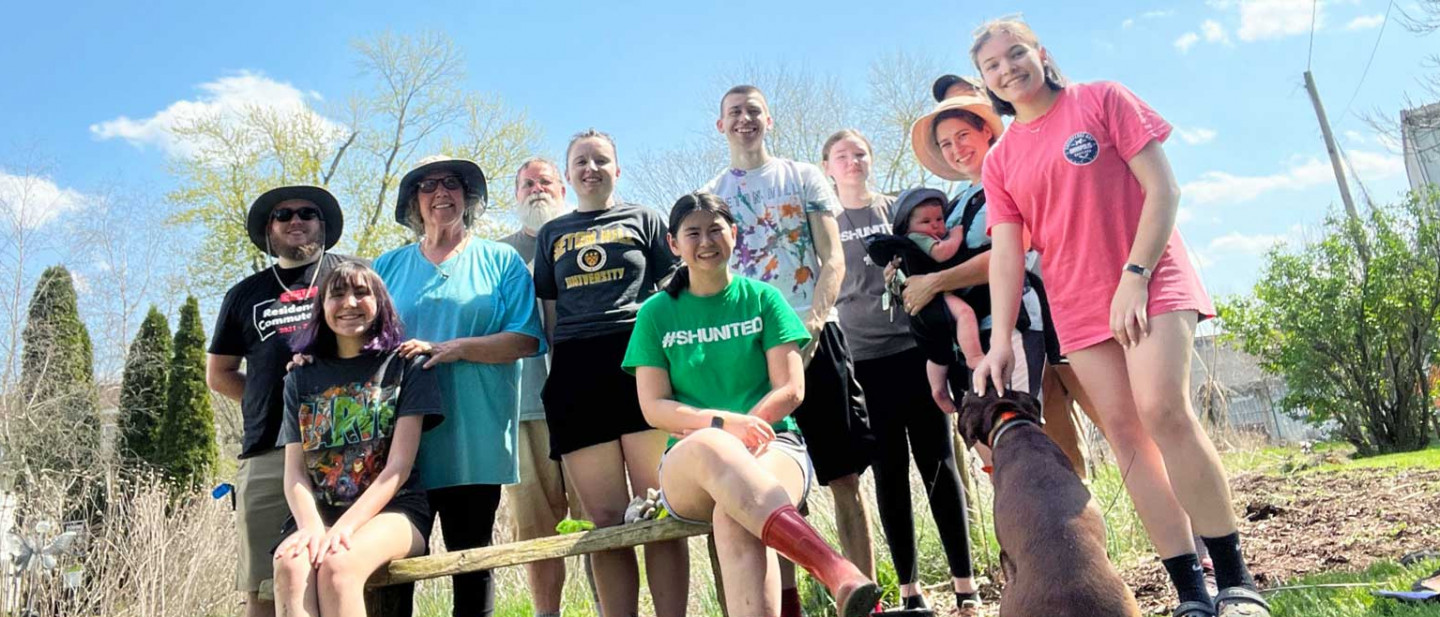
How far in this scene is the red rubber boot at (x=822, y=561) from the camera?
Result: 2572mm

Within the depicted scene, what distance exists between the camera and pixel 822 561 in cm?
274

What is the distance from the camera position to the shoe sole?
2562 millimetres

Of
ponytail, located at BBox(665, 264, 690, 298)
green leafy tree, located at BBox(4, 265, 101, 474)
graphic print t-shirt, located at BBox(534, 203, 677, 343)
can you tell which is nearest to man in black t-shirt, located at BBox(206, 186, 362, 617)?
graphic print t-shirt, located at BBox(534, 203, 677, 343)

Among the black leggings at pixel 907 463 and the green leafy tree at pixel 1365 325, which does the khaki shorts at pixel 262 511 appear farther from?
the green leafy tree at pixel 1365 325

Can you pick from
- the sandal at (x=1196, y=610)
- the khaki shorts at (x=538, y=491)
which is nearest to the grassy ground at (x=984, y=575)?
the sandal at (x=1196, y=610)

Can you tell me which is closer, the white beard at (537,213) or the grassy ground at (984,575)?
the grassy ground at (984,575)

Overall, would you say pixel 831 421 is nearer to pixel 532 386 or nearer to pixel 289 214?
pixel 532 386

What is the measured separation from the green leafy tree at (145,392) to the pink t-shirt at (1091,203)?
1987 cm

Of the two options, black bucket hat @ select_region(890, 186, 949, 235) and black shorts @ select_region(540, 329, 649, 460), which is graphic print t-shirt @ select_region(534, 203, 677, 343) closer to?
black shorts @ select_region(540, 329, 649, 460)

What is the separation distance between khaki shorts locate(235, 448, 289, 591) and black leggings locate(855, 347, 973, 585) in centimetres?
248

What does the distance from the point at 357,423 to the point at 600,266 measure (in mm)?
1145

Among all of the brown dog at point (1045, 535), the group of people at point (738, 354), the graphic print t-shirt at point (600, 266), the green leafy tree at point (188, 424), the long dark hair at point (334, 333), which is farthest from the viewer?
the green leafy tree at point (188, 424)

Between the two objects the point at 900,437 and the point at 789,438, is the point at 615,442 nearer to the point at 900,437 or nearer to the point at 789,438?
the point at 789,438

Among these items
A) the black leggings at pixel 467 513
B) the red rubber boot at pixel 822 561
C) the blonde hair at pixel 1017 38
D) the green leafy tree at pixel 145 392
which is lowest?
the red rubber boot at pixel 822 561
